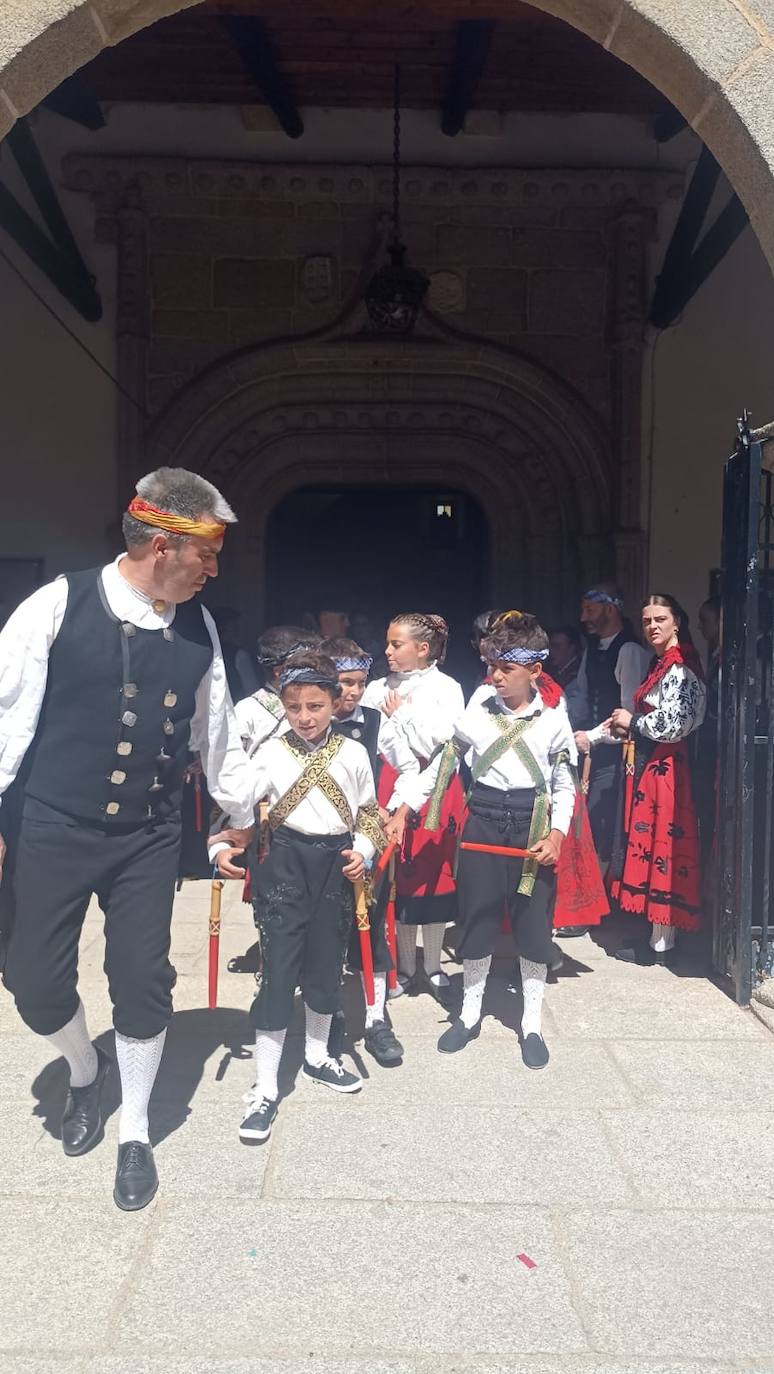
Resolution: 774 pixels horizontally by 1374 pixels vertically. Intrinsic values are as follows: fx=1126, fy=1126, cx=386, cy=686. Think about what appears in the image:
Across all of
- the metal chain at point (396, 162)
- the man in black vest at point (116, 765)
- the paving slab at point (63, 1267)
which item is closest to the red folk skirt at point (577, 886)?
the man in black vest at point (116, 765)

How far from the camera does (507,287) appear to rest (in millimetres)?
7199

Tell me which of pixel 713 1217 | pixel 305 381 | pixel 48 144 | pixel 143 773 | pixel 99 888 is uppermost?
pixel 48 144

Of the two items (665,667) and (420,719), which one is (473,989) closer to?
(420,719)

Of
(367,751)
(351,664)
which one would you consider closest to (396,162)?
(351,664)

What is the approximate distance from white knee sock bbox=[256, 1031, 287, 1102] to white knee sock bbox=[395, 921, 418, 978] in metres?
1.17

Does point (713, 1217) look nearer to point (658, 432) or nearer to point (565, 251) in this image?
point (658, 432)

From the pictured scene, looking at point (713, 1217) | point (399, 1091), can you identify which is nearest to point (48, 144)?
point (399, 1091)

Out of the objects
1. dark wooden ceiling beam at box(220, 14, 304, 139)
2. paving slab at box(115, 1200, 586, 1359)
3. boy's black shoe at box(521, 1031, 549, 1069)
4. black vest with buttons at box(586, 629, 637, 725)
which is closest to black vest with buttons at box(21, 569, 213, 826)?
paving slab at box(115, 1200, 586, 1359)

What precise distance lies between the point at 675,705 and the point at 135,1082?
2.57 m

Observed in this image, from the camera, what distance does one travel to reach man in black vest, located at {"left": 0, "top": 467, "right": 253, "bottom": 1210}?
2623 millimetres

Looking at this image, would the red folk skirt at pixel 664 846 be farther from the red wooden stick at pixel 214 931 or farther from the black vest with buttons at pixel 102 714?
the black vest with buttons at pixel 102 714

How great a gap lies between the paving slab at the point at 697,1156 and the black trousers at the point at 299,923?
879 millimetres

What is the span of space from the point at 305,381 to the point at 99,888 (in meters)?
5.11

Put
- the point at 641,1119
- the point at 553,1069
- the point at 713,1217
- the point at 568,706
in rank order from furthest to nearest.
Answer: the point at 568,706 < the point at 553,1069 < the point at 641,1119 < the point at 713,1217
